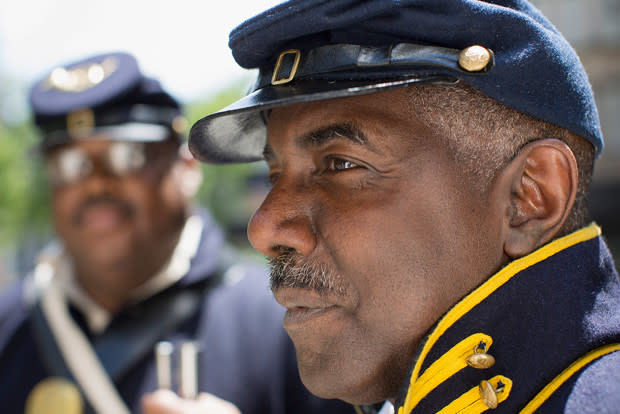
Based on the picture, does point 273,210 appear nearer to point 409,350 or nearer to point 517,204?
point 409,350

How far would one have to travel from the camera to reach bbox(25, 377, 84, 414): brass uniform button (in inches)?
117

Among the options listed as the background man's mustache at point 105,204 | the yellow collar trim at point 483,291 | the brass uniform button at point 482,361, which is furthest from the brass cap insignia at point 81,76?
the brass uniform button at point 482,361

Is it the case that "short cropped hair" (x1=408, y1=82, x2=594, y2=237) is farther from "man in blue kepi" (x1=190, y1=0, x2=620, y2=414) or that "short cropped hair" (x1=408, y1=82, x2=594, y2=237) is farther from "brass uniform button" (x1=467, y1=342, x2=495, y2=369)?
"brass uniform button" (x1=467, y1=342, x2=495, y2=369)

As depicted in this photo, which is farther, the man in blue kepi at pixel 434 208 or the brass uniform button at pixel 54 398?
the brass uniform button at pixel 54 398

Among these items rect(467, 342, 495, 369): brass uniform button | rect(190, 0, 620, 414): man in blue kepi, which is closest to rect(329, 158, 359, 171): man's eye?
rect(190, 0, 620, 414): man in blue kepi

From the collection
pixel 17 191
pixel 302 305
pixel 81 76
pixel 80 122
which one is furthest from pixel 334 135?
pixel 17 191

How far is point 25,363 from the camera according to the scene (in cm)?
321

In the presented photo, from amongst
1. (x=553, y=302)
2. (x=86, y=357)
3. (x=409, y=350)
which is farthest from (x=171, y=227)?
(x=553, y=302)

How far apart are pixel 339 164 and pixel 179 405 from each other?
1.29 metres

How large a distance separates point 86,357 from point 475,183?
2355mm

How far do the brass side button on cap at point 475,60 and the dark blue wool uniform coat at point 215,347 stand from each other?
1681 mm

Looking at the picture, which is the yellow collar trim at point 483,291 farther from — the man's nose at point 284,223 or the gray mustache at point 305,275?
the man's nose at point 284,223

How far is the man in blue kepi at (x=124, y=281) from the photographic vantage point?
300 centimetres

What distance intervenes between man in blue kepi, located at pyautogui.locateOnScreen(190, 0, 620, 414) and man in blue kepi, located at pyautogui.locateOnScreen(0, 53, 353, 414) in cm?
141
